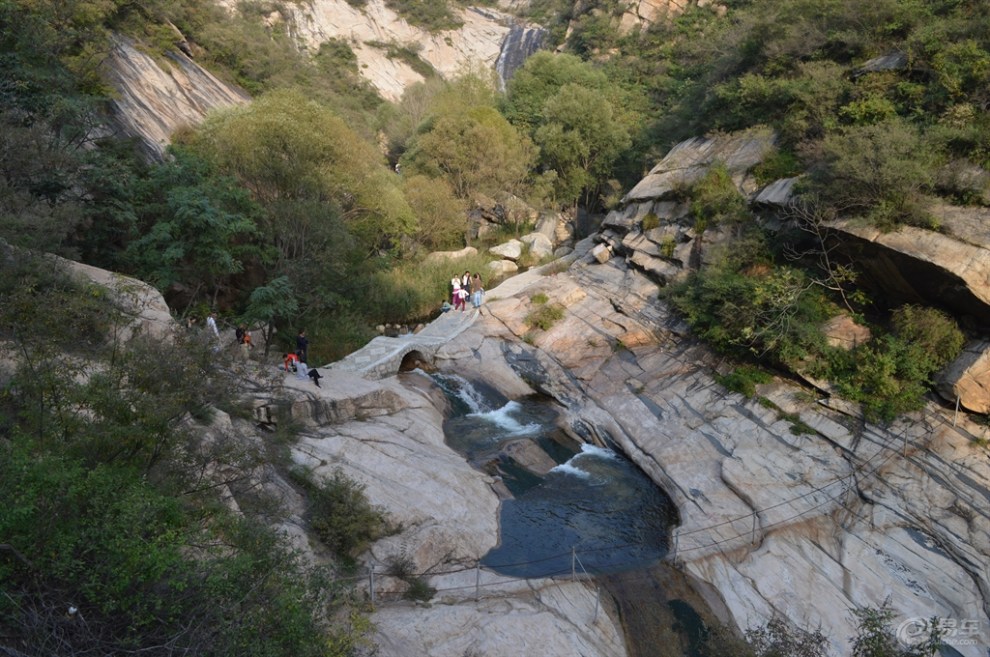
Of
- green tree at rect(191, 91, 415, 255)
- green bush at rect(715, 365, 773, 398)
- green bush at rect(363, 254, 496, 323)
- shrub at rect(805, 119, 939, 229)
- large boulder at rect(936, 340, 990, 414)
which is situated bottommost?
green bush at rect(363, 254, 496, 323)

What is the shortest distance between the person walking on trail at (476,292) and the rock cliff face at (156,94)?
45.9 feet

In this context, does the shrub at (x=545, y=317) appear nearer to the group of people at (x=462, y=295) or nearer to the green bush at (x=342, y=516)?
the group of people at (x=462, y=295)

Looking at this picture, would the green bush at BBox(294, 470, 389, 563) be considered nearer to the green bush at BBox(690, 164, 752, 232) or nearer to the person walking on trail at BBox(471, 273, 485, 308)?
the person walking on trail at BBox(471, 273, 485, 308)

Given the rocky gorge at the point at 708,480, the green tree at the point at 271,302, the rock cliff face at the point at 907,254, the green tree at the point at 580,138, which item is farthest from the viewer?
the green tree at the point at 580,138

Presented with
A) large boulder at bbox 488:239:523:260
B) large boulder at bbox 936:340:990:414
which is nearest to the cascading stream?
large boulder at bbox 936:340:990:414

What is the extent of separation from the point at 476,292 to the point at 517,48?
6303 cm

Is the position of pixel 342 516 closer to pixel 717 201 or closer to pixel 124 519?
pixel 124 519

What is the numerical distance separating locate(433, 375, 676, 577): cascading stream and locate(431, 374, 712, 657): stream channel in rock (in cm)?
3

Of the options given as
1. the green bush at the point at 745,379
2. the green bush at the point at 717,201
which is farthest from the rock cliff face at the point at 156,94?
the green bush at the point at 745,379

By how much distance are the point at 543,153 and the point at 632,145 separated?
5996mm

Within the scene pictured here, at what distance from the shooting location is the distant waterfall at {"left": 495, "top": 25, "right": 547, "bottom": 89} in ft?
242

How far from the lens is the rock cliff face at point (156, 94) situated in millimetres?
23375

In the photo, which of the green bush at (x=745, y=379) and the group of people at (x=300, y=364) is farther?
the green bush at (x=745, y=379)

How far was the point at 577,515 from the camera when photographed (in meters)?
14.7
